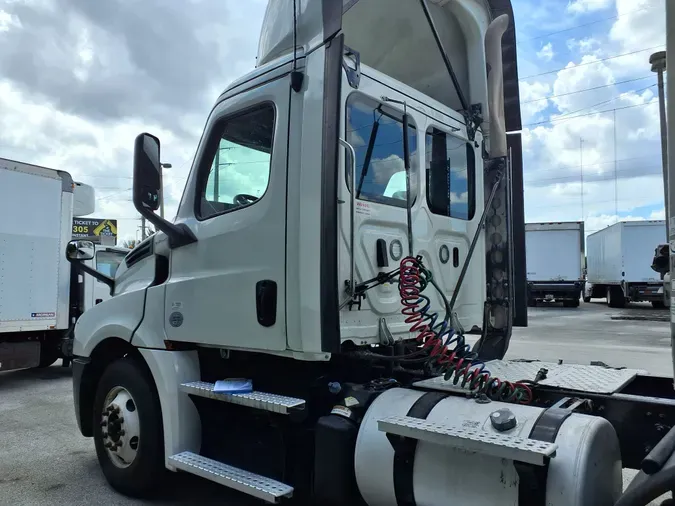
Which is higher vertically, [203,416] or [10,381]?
[203,416]

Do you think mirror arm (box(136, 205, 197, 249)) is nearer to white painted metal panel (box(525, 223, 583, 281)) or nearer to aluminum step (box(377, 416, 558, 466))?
aluminum step (box(377, 416, 558, 466))

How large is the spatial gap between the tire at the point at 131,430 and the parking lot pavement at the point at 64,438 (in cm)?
20

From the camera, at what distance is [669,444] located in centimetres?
203

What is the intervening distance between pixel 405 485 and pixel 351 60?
241 centimetres

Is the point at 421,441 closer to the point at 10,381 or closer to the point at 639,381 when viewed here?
the point at 639,381

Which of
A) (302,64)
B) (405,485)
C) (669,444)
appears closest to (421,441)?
(405,485)

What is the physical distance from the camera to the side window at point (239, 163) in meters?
3.50

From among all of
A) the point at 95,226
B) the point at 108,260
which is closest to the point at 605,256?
the point at 108,260

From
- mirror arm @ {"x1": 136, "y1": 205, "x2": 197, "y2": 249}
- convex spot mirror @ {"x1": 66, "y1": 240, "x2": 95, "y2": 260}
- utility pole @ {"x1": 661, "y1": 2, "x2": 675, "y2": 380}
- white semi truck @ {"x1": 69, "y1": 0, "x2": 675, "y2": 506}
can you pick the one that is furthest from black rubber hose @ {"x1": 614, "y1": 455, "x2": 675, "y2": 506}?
convex spot mirror @ {"x1": 66, "y1": 240, "x2": 95, "y2": 260}

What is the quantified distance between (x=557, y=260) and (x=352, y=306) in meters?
24.2

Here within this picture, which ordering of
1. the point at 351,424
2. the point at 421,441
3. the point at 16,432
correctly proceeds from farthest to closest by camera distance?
the point at 16,432 → the point at 351,424 → the point at 421,441

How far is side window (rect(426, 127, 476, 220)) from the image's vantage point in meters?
4.05

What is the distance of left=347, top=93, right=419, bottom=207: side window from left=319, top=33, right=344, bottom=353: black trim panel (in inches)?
10.2

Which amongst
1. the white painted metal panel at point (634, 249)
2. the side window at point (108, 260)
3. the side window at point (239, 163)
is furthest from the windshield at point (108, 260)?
the white painted metal panel at point (634, 249)
